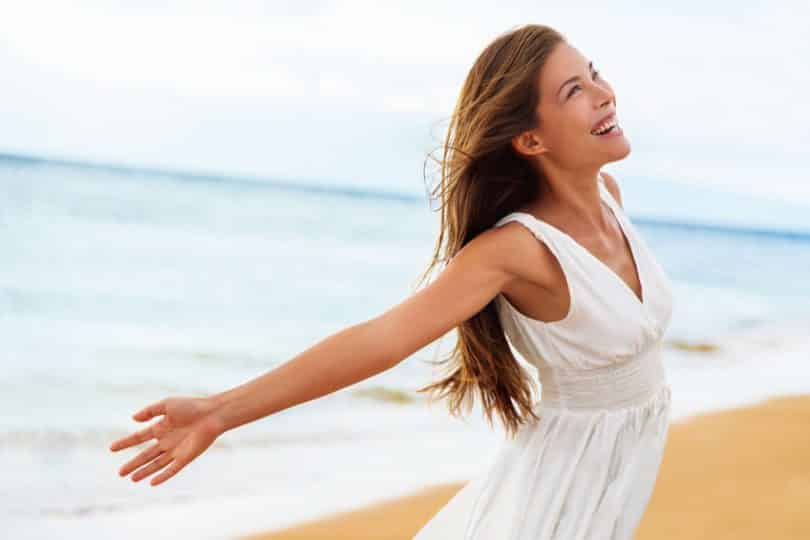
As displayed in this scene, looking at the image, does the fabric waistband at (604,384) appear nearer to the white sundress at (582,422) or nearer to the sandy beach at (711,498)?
the white sundress at (582,422)

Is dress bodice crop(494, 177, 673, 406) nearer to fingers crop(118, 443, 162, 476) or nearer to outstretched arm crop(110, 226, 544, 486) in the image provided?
outstretched arm crop(110, 226, 544, 486)

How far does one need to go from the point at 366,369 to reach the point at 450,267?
233 millimetres

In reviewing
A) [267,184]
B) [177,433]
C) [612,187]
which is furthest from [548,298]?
[267,184]

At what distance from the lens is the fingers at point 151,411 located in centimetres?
172

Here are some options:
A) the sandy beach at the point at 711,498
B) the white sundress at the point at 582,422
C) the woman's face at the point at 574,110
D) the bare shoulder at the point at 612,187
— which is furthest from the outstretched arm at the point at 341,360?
the sandy beach at the point at 711,498

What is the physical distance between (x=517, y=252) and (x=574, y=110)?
11.3 inches

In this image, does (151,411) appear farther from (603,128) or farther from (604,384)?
(603,128)

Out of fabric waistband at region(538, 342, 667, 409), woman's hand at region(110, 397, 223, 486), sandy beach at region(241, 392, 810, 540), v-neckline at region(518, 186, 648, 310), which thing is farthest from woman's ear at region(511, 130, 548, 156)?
sandy beach at region(241, 392, 810, 540)

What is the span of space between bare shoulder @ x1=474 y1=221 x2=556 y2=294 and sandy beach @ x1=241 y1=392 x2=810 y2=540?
65.2 inches

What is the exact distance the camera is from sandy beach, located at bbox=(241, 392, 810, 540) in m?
3.47

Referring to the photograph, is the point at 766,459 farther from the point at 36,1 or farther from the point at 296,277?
the point at 36,1

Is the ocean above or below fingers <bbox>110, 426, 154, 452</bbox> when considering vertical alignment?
below

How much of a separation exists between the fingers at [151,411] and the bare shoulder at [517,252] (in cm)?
58

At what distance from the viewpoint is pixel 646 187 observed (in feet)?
72.0
